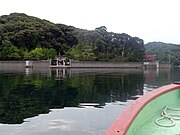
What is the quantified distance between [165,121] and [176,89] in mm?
1033

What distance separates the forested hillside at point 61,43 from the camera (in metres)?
52.2

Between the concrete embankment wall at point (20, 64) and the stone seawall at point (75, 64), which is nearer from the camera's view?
the concrete embankment wall at point (20, 64)

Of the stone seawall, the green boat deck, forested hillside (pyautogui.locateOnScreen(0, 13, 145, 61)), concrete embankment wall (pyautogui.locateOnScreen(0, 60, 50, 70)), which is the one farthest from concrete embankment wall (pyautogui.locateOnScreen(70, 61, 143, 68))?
the green boat deck

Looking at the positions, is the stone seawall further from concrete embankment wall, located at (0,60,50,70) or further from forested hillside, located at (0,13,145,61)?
forested hillside, located at (0,13,145,61)

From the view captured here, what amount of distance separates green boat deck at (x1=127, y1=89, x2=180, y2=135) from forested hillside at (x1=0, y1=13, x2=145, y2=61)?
47932mm

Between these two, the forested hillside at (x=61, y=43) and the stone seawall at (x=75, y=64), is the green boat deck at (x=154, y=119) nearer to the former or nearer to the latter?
the stone seawall at (x=75, y=64)

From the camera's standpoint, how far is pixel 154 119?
3.39 metres

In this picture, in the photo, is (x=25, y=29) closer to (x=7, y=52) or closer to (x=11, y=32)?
(x=11, y=32)

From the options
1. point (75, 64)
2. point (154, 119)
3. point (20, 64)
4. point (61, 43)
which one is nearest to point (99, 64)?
point (75, 64)

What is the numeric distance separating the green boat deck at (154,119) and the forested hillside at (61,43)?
A: 157 ft

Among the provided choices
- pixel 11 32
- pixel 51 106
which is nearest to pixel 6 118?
pixel 51 106

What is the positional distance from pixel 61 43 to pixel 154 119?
57.9 meters

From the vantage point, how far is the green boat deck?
296 centimetres

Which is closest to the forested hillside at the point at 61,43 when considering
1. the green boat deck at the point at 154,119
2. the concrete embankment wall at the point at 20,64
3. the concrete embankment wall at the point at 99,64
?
the concrete embankment wall at the point at 20,64
